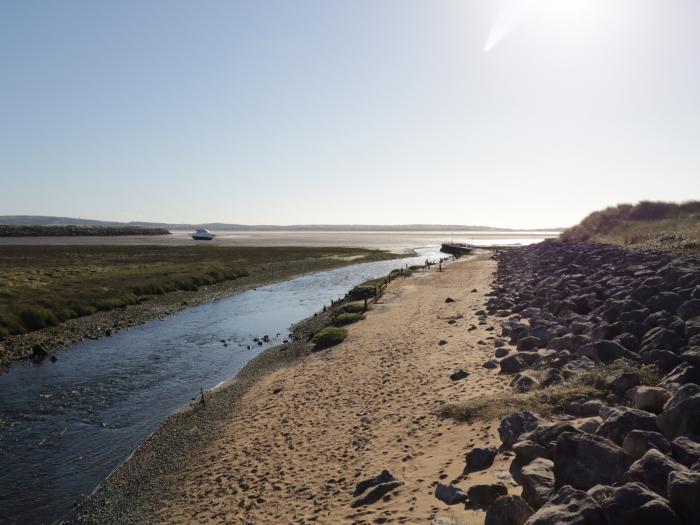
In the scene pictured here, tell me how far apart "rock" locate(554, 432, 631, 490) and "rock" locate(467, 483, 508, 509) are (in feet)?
2.79

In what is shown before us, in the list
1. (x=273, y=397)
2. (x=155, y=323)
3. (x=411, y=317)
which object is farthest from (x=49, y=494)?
(x=155, y=323)

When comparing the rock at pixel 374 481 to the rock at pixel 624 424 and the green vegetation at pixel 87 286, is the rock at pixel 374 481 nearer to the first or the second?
the rock at pixel 624 424

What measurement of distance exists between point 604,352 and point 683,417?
5413mm

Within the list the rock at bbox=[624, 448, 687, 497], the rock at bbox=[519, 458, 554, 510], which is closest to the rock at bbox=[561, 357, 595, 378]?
the rock at bbox=[519, 458, 554, 510]

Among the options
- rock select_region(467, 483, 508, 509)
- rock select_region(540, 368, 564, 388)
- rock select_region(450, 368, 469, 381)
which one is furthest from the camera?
rock select_region(450, 368, 469, 381)

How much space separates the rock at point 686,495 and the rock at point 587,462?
854 mm

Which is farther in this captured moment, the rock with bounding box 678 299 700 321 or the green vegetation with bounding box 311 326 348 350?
the green vegetation with bounding box 311 326 348 350

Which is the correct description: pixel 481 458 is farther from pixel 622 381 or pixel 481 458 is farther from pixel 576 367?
pixel 576 367

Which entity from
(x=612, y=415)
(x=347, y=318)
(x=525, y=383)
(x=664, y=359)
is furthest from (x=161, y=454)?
(x=347, y=318)

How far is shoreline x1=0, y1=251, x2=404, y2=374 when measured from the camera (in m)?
22.8

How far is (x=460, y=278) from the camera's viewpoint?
43.8 m

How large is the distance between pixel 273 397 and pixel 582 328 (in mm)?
10560

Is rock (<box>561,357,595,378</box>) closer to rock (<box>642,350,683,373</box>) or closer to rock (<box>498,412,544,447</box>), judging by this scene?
rock (<box>642,350,683,373</box>)

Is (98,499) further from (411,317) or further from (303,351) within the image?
(411,317)
